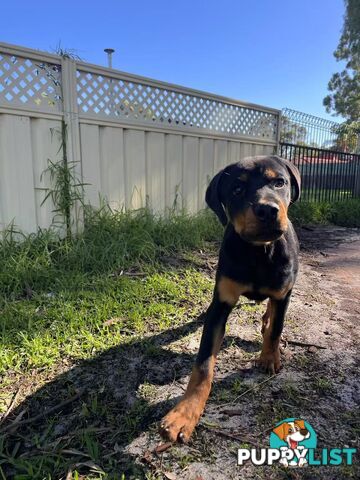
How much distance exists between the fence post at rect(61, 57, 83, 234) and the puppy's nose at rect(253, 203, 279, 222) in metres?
2.95

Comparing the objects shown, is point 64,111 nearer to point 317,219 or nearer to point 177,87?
point 177,87

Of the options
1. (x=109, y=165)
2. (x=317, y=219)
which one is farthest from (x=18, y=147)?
(x=317, y=219)

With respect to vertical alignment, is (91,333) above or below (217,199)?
below

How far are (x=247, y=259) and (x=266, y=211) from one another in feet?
1.22

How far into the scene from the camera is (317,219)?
764 centimetres

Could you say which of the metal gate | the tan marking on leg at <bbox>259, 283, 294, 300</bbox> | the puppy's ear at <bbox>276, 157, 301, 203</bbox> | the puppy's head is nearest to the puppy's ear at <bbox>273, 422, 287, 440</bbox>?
the tan marking on leg at <bbox>259, 283, 294, 300</bbox>

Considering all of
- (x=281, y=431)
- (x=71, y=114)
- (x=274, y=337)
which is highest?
(x=71, y=114)

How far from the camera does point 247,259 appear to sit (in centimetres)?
194

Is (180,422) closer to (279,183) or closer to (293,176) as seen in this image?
(279,183)

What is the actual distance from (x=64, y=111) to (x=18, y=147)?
675 mm

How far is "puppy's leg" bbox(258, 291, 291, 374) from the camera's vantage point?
82.1 inches

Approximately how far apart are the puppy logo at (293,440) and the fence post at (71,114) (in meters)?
3.17

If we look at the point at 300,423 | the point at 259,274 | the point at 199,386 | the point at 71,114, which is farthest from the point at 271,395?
the point at 71,114

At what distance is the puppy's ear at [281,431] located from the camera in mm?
1645
